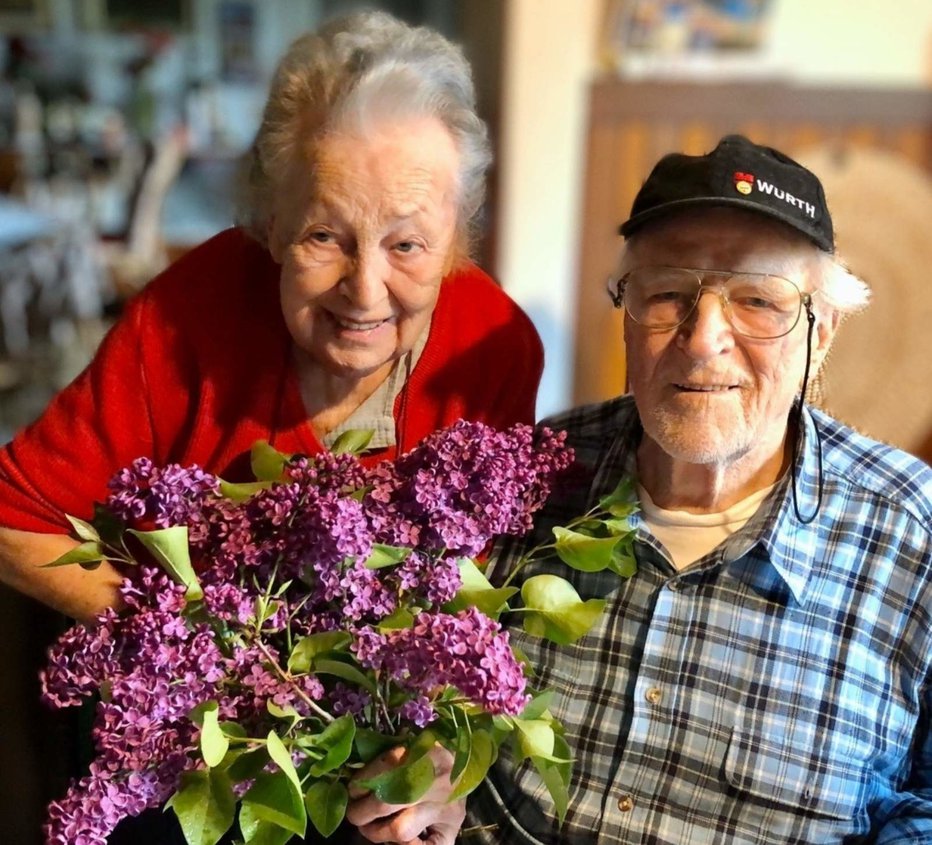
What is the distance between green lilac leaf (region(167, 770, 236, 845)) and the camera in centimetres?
79

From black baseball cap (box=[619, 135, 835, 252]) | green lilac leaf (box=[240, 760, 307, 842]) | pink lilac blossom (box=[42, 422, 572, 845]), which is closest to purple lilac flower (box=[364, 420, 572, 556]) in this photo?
pink lilac blossom (box=[42, 422, 572, 845])

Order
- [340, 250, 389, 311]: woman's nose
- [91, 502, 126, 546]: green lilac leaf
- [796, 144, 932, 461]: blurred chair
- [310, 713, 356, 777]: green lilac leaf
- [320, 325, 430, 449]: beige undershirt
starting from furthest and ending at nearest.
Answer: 1. [796, 144, 932, 461]: blurred chair
2. [320, 325, 430, 449]: beige undershirt
3. [340, 250, 389, 311]: woman's nose
4. [91, 502, 126, 546]: green lilac leaf
5. [310, 713, 356, 777]: green lilac leaf

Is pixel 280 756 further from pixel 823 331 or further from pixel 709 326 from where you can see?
pixel 823 331

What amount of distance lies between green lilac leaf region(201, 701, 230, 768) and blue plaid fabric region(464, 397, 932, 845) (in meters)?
0.43

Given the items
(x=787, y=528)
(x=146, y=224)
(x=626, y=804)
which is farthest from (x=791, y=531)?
(x=146, y=224)

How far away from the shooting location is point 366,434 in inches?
40.7

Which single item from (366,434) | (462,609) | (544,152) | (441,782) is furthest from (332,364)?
(544,152)

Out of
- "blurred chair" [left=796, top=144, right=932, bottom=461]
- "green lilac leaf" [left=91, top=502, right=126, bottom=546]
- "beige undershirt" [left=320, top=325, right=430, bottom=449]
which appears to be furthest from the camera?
"blurred chair" [left=796, top=144, right=932, bottom=461]

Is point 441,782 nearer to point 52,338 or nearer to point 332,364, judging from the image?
point 332,364

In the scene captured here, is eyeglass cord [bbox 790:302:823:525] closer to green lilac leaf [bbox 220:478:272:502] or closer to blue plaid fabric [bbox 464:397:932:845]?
blue plaid fabric [bbox 464:397:932:845]

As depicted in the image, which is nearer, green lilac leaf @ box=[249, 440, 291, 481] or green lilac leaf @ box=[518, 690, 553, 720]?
green lilac leaf @ box=[518, 690, 553, 720]

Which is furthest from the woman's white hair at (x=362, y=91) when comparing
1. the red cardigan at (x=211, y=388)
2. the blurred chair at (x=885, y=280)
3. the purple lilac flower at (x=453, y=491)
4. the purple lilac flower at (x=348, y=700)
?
the blurred chair at (x=885, y=280)

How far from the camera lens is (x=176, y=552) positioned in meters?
0.80

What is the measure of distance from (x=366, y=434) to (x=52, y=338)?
12.7 feet
